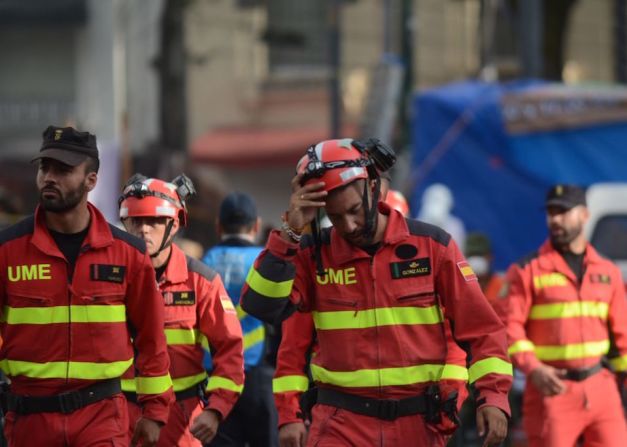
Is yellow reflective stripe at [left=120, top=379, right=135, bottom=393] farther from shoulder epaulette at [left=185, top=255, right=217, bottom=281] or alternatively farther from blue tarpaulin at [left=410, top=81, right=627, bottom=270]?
blue tarpaulin at [left=410, top=81, right=627, bottom=270]

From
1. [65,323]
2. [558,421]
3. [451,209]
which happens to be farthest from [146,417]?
[451,209]

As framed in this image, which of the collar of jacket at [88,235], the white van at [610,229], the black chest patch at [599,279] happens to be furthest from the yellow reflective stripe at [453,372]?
the white van at [610,229]

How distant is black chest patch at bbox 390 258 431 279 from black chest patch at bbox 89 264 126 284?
1188 millimetres

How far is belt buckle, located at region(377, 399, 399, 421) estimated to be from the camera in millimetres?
6750

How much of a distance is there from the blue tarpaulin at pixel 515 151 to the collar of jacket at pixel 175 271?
26.7 ft

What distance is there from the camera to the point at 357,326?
676 cm

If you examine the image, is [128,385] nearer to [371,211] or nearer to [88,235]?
[88,235]

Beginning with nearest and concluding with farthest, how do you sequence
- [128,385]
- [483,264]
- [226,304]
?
[128,385], [226,304], [483,264]

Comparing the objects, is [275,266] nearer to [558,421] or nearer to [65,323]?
[65,323]

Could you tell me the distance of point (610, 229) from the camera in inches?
549

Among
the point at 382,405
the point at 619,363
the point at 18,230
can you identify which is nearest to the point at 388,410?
the point at 382,405

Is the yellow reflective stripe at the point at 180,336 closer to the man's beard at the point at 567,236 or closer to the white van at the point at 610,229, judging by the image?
the man's beard at the point at 567,236

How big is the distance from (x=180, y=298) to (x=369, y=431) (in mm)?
1734

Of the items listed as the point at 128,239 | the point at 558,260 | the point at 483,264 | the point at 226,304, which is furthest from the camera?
the point at 483,264
